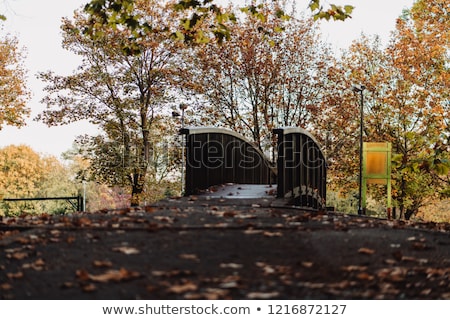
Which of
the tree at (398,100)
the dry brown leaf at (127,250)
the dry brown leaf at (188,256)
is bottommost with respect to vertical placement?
the dry brown leaf at (188,256)

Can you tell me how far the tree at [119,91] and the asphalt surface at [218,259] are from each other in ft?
84.3

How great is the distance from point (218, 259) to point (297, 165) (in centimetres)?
891

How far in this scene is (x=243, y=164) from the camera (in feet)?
64.4

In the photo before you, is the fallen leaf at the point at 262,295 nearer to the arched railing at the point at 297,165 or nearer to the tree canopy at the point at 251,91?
the arched railing at the point at 297,165

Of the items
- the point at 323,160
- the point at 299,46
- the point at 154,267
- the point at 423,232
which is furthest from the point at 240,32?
the point at 154,267

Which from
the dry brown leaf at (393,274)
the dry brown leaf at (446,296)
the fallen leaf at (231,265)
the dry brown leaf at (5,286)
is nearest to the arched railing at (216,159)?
the fallen leaf at (231,265)

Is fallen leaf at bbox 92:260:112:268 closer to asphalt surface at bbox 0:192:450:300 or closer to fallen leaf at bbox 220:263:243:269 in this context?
asphalt surface at bbox 0:192:450:300

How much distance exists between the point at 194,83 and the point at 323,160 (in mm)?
14069

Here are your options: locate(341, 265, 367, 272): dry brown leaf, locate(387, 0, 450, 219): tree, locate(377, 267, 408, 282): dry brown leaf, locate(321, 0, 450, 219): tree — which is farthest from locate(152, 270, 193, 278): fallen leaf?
locate(321, 0, 450, 219): tree

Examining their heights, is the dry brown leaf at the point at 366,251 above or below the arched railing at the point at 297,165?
below

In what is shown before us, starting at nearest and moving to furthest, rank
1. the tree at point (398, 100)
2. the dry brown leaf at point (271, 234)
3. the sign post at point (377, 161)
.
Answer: the dry brown leaf at point (271, 234) → the sign post at point (377, 161) → the tree at point (398, 100)

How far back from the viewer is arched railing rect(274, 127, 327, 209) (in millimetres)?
13383

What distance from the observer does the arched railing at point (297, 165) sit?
43.9 ft
